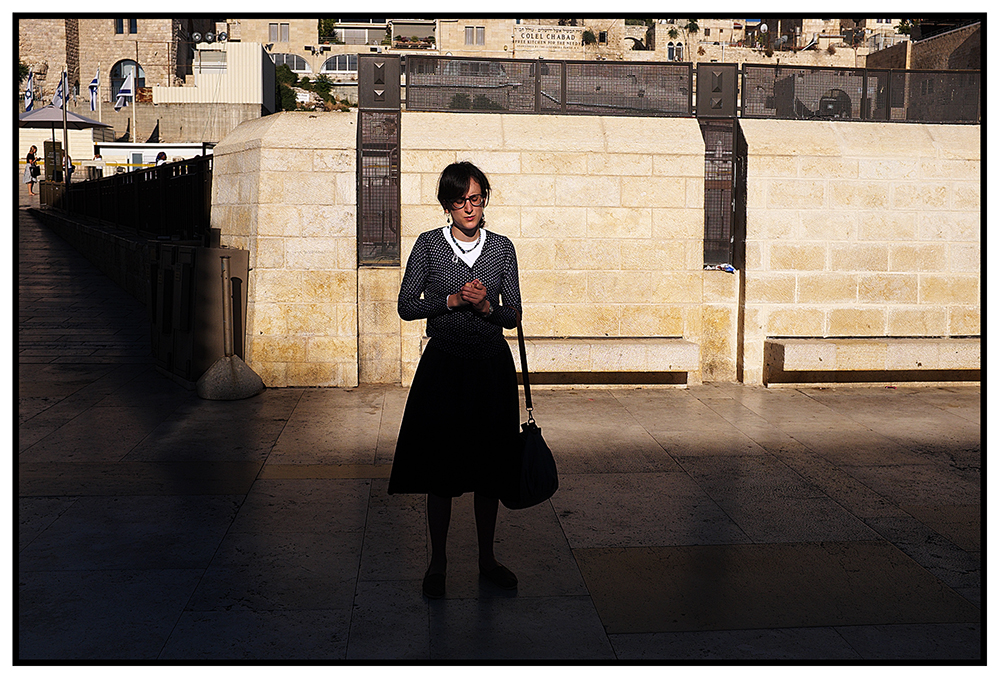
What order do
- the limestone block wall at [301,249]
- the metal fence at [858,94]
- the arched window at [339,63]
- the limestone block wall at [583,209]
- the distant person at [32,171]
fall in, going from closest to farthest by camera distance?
1. the limestone block wall at [301,249]
2. the limestone block wall at [583,209]
3. the metal fence at [858,94]
4. the distant person at [32,171]
5. the arched window at [339,63]

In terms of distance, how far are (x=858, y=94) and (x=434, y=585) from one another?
27.3 ft

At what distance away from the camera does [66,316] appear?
14109mm

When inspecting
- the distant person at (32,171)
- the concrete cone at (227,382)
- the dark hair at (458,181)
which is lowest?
the concrete cone at (227,382)

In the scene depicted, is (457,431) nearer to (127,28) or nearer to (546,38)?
(127,28)

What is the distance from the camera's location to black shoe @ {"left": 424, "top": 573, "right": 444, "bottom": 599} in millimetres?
4008

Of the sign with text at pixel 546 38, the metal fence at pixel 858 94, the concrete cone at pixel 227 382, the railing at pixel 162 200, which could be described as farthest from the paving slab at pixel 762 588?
the sign with text at pixel 546 38

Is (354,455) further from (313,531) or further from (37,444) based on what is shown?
(37,444)

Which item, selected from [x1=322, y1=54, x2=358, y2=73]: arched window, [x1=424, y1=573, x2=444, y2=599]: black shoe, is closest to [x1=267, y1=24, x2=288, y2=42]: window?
[x1=322, y1=54, x2=358, y2=73]: arched window

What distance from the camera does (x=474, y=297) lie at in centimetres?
381

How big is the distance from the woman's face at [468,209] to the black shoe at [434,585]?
1606 millimetres

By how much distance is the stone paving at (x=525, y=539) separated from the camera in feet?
11.9

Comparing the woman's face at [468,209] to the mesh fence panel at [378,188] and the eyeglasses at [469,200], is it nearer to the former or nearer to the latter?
the eyeglasses at [469,200]

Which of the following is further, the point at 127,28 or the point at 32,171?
the point at 127,28

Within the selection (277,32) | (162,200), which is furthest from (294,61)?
(162,200)
